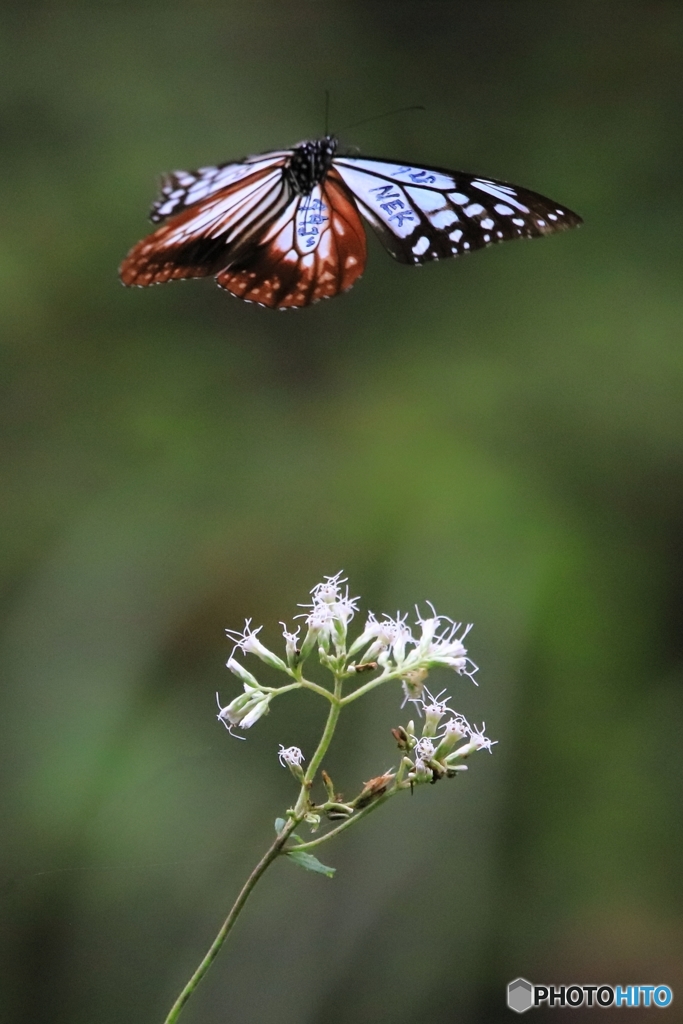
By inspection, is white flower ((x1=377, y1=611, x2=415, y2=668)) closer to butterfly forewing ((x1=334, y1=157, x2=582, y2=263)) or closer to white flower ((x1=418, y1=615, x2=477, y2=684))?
white flower ((x1=418, y1=615, x2=477, y2=684))

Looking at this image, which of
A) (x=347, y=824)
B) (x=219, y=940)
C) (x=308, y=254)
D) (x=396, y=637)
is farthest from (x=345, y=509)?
(x=219, y=940)

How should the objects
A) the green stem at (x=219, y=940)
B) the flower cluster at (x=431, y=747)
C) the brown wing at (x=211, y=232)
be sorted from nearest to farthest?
1. the green stem at (x=219, y=940)
2. the flower cluster at (x=431, y=747)
3. the brown wing at (x=211, y=232)

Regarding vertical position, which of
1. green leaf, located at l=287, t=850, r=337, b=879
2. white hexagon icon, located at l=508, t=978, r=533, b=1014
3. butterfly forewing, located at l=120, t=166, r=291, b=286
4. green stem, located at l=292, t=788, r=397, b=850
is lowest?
white hexagon icon, located at l=508, t=978, r=533, b=1014

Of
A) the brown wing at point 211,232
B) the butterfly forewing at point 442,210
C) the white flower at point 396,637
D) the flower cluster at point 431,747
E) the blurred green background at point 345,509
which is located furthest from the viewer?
the blurred green background at point 345,509

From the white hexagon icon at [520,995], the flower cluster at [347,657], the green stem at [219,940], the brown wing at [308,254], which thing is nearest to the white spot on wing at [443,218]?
the brown wing at [308,254]

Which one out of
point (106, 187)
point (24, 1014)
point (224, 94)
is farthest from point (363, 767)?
point (224, 94)

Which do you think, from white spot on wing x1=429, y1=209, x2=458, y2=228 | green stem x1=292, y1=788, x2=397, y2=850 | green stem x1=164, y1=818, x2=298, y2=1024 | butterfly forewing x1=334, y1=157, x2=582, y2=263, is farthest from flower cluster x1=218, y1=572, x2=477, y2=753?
white spot on wing x1=429, y1=209, x2=458, y2=228

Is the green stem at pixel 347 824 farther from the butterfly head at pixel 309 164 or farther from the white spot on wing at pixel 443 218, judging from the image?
the butterfly head at pixel 309 164
